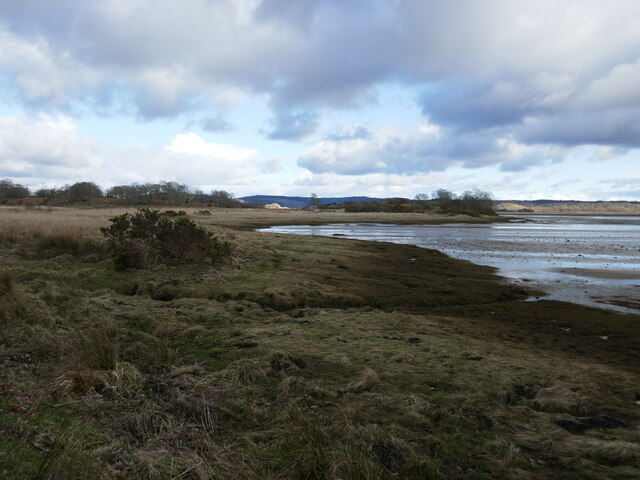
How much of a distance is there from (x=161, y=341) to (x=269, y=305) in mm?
4174

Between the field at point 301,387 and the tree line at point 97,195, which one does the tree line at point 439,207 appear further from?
the field at point 301,387

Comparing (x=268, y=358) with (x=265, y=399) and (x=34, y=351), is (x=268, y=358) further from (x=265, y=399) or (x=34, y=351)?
(x=34, y=351)

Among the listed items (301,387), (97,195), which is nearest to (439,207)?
(97,195)

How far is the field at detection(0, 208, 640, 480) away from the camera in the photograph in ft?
12.8

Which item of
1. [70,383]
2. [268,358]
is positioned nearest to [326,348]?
[268,358]

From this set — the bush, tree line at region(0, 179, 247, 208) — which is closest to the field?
the bush

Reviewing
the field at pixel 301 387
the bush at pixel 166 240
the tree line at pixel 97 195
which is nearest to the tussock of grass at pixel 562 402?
the field at pixel 301 387

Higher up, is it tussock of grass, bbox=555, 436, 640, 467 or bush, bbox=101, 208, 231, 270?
bush, bbox=101, 208, 231, 270

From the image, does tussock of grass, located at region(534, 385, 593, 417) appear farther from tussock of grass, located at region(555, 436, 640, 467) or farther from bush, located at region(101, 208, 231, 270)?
bush, located at region(101, 208, 231, 270)

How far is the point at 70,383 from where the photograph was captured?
4969mm

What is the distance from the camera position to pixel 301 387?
5.57 meters

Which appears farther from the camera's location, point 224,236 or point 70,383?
point 224,236

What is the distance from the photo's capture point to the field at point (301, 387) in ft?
12.8

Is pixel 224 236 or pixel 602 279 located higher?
pixel 224 236
